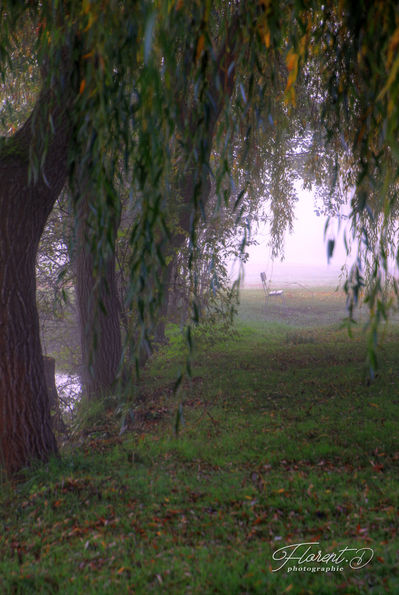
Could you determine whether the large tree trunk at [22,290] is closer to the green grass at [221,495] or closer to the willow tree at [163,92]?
the green grass at [221,495]

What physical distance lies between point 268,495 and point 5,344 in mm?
2835

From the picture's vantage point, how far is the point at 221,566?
3.23m

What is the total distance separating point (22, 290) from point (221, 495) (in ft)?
8.92

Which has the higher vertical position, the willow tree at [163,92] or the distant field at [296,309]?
the willow tree at [163,92]

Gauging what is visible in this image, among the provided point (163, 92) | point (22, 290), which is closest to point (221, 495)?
point (22, 290)

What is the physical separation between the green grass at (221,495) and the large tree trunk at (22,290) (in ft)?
1.31

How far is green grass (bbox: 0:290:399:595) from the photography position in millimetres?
3248

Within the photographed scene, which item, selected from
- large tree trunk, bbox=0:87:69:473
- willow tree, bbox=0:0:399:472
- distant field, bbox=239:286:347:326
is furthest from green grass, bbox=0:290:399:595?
distant field, bbox=239:286:347:326

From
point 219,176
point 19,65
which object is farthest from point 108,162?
point 19,65

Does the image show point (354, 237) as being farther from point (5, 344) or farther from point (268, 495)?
point (5, 344)

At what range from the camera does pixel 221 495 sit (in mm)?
4445

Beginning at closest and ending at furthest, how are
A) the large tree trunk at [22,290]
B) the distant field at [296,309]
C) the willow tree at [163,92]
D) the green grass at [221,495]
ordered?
the willow tree at [163,92]
the green grass at [221,495]
the large tree trunk at [22,290]
the distant field at [296,309]

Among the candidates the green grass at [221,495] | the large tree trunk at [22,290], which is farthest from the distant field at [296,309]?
the large tree trunk at [22,290]

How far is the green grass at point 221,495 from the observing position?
10.7ft
